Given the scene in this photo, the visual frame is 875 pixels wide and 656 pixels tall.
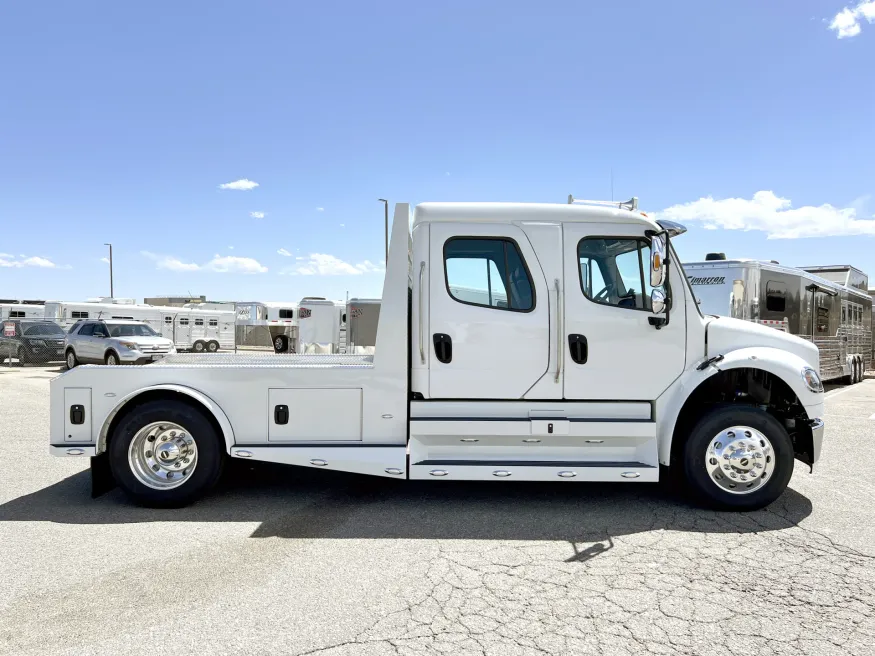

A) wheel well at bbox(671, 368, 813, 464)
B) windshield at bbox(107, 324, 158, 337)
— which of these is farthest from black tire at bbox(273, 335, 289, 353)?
wheel well at bbox(671, 368, 813, 464)

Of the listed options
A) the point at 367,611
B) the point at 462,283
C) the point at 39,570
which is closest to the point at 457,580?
the point at 367,611

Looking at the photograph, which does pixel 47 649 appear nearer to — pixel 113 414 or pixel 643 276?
pixel 113 414

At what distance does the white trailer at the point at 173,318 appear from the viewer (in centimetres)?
2672

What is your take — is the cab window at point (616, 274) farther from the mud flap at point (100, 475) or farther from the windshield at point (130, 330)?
the windshield at point (130, 330)

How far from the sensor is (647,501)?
17.0 feet

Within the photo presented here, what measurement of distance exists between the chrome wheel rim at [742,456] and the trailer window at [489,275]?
1.91 meters

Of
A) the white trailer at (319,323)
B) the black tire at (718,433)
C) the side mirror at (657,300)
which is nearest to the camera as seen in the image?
the side mirror at (657,300)

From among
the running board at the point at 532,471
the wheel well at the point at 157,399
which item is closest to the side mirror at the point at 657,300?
the running board at the point at 532,471

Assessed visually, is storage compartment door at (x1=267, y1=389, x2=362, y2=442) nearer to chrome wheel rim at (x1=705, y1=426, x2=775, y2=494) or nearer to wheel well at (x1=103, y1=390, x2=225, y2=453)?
wheel well at (x1=103, y1=390, x2=225, y2=453)

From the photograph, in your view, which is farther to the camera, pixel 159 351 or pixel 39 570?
pixel 159 351

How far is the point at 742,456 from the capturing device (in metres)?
4.82

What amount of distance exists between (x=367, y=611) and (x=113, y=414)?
297 cm

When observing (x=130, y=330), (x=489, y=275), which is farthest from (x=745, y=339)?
(x=130, y=330)

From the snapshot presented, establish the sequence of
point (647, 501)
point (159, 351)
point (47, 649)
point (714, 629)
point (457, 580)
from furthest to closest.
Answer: point (159, 351), point (647, 501), point (457, 580), point (714, 629), point (47, 649)
